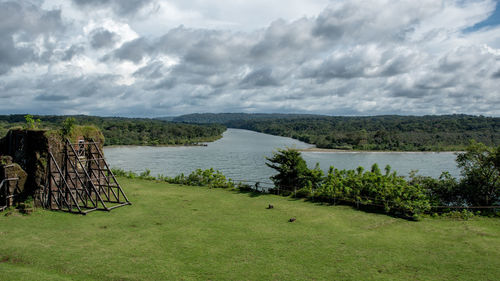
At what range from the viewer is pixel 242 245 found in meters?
14.4

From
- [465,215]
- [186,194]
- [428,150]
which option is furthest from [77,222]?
[428,150]

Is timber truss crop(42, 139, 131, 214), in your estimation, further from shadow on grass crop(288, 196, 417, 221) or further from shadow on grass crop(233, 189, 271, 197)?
shadow on grass crop(288, 196, 417, 221)

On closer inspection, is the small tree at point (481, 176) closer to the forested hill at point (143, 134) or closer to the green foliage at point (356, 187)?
the green foliage at point (356, 187)

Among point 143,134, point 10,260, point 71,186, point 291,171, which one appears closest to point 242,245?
point 10,260

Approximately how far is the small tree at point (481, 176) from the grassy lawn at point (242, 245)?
3409mm

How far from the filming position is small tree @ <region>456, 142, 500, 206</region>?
20812 millimetres

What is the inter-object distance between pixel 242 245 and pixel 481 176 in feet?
57.0

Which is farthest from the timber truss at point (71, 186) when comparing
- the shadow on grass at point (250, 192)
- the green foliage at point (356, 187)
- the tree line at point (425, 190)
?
the tree line at point (425, 190)

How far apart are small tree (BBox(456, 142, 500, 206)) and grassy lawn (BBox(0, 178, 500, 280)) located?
341 centimetres

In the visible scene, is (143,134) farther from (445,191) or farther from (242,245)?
(242,245)

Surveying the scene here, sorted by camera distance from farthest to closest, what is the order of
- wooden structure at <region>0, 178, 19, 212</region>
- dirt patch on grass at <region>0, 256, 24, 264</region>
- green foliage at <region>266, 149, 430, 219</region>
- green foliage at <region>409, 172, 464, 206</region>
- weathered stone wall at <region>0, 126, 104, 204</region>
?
1. green foliage at <region>409, 172, 464, 206</region>
2. weathered stone wall at <region>0, 126, 104, 204</region>
3. green foliage at <region>266, 149, 430, 219</region>
4. wooden structure at <region>0, 178, 19, 212</region>
5. dirt patch on grass at <region>0, 256, 24, 264</region>

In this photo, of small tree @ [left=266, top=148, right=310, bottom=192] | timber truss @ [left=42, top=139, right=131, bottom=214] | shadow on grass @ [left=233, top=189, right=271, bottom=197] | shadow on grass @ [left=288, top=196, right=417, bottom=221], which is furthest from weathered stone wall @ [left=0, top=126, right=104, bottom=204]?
shadow on grass @ [left=288, top=196, right=417, bottom=221]

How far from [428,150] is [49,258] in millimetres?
106552

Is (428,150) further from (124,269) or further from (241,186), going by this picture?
(124,269)
